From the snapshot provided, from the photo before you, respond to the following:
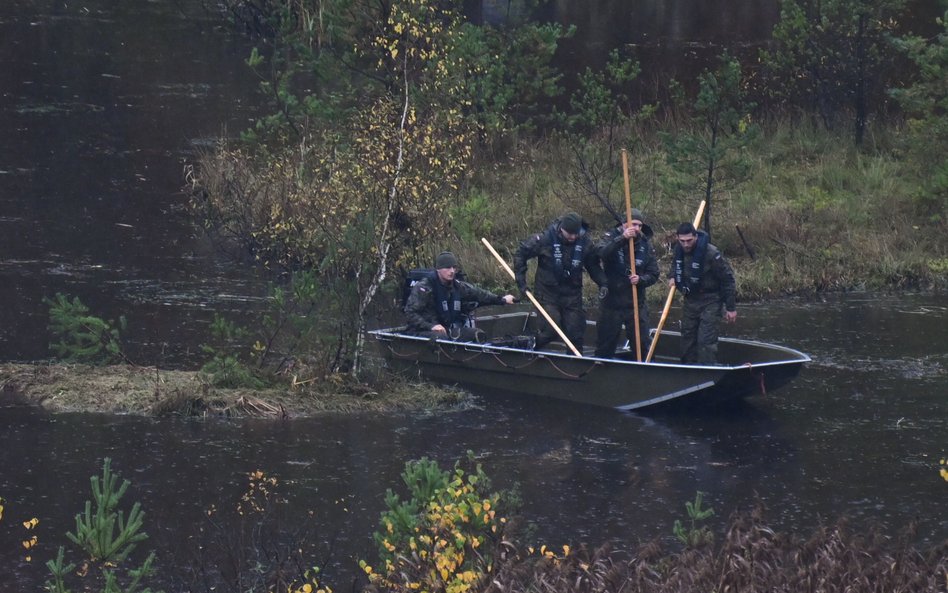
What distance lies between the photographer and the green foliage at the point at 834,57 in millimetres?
23812

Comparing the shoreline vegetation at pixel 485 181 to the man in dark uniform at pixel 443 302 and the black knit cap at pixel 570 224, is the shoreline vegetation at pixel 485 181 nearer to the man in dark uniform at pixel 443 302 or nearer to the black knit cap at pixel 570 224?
the man in dark uniform at pixel 443 302

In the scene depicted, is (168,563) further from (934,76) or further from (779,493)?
(934,76)

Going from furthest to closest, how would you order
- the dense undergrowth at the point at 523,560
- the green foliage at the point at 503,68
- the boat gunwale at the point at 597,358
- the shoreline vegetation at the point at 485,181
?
the green foliage at the point at 503,68 < the shoreline vegetation at the point at 485,181 < the boat gunwale at the point at 597,358 < the dense undergrowth at the point at 523,560

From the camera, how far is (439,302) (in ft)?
50.8

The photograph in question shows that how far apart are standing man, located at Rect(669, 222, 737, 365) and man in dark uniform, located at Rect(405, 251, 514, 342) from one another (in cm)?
175

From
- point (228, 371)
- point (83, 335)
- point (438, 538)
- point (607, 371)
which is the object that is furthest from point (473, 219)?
point (438, 538)

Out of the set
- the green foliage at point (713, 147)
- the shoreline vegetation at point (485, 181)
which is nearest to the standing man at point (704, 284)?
the shoreline vegetation at point (485, 181)

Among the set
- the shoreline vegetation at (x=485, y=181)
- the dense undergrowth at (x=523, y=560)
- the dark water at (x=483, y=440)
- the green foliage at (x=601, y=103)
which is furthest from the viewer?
the green foliage at (x=601, y=103)

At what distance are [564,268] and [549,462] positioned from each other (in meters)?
2.53

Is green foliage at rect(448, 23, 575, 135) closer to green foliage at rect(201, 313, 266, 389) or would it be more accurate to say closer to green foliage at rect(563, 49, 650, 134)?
green foliage at rect(563, 49, 650, 134)

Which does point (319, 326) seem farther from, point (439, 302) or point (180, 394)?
point (180, 394)

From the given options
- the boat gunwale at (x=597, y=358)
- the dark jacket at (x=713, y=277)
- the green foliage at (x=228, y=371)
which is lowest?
the green foliage at (x=228, y=371)

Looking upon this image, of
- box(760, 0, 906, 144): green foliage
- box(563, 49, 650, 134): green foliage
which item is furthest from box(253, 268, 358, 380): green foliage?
box(760, 0, 906, 144): green foliage

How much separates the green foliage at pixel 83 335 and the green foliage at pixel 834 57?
41.1 feet
